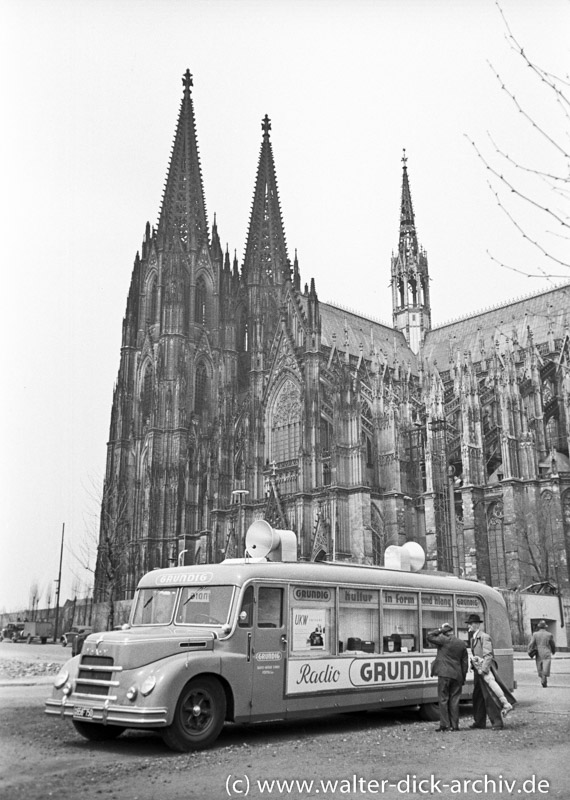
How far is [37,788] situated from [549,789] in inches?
163

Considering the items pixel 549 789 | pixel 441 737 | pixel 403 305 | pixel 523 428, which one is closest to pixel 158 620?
pixel 441 737

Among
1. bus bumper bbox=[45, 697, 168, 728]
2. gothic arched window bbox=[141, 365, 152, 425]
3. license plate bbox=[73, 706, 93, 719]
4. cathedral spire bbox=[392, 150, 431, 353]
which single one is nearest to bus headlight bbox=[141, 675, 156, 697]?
bus bumper bbox=[45, 697, 168, 728]

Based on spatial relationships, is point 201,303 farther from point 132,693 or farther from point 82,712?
point 132,693

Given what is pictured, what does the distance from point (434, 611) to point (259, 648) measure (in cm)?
374

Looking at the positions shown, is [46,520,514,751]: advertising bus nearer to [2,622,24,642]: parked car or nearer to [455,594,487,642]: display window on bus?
[455,594,487,642]: display window on bus

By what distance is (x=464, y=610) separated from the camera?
12.7 meters

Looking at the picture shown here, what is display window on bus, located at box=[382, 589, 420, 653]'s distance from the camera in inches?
445

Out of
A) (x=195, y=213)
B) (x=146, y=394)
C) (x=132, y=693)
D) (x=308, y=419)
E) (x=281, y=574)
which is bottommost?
(x=132, y=693)

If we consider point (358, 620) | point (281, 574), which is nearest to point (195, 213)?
point (358, 620)

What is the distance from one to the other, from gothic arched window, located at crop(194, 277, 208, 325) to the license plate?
51004mm

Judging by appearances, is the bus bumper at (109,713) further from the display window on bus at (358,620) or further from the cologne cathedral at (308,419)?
the cologne cathedral at (308,419)

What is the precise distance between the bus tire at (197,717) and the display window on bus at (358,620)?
2261 mm

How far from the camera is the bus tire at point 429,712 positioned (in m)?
11.8

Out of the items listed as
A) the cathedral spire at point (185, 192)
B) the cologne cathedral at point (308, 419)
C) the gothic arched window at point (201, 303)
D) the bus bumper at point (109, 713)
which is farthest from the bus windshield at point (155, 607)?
the cathedral spire at point (185, 192)
